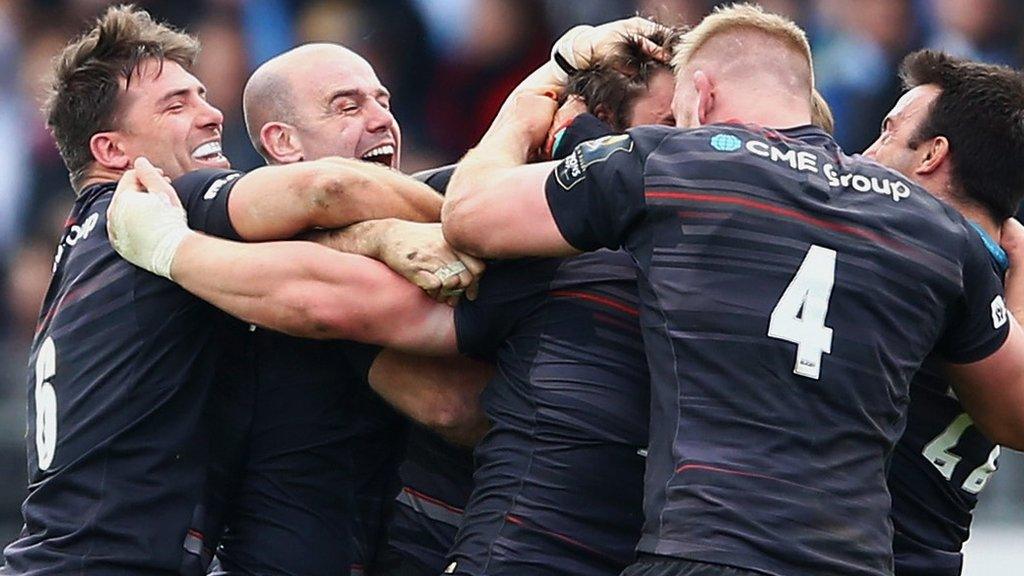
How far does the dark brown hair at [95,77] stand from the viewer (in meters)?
5.54

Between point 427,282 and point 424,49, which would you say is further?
point 424,49

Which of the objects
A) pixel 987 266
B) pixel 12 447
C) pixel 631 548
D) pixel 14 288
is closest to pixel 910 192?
pixel 987 266

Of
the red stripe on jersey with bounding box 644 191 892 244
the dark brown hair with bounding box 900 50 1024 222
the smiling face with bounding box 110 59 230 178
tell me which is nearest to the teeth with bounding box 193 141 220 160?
the smiling face with bounding box 110 59 230 178

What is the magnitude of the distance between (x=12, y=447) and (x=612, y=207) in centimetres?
545

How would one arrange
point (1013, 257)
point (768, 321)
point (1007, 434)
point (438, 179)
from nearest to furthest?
point (768, 321), point (1007, 434), point (1013, 257), point (438, 179)

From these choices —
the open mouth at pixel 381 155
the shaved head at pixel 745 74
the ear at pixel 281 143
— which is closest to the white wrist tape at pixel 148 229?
the ear at pixel 281 143

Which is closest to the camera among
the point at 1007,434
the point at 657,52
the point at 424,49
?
the point at 1007,434

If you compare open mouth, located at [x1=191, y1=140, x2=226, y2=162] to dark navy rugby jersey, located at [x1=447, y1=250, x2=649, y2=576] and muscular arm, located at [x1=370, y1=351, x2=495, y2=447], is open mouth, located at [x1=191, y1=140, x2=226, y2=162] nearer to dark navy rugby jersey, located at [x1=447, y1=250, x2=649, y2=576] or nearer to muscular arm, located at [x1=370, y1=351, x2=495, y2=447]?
muscular arm, located at [x1=370, y1=351, x2=495, y2=447]

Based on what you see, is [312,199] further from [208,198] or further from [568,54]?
[568,54]

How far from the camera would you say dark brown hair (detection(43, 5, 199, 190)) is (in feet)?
18.2

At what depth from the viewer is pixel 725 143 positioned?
169 inches

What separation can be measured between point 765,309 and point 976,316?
64 centimetres

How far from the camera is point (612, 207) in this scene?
4.30 metres

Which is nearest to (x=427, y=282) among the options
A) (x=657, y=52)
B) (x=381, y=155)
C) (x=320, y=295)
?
(x=320, y=295)
